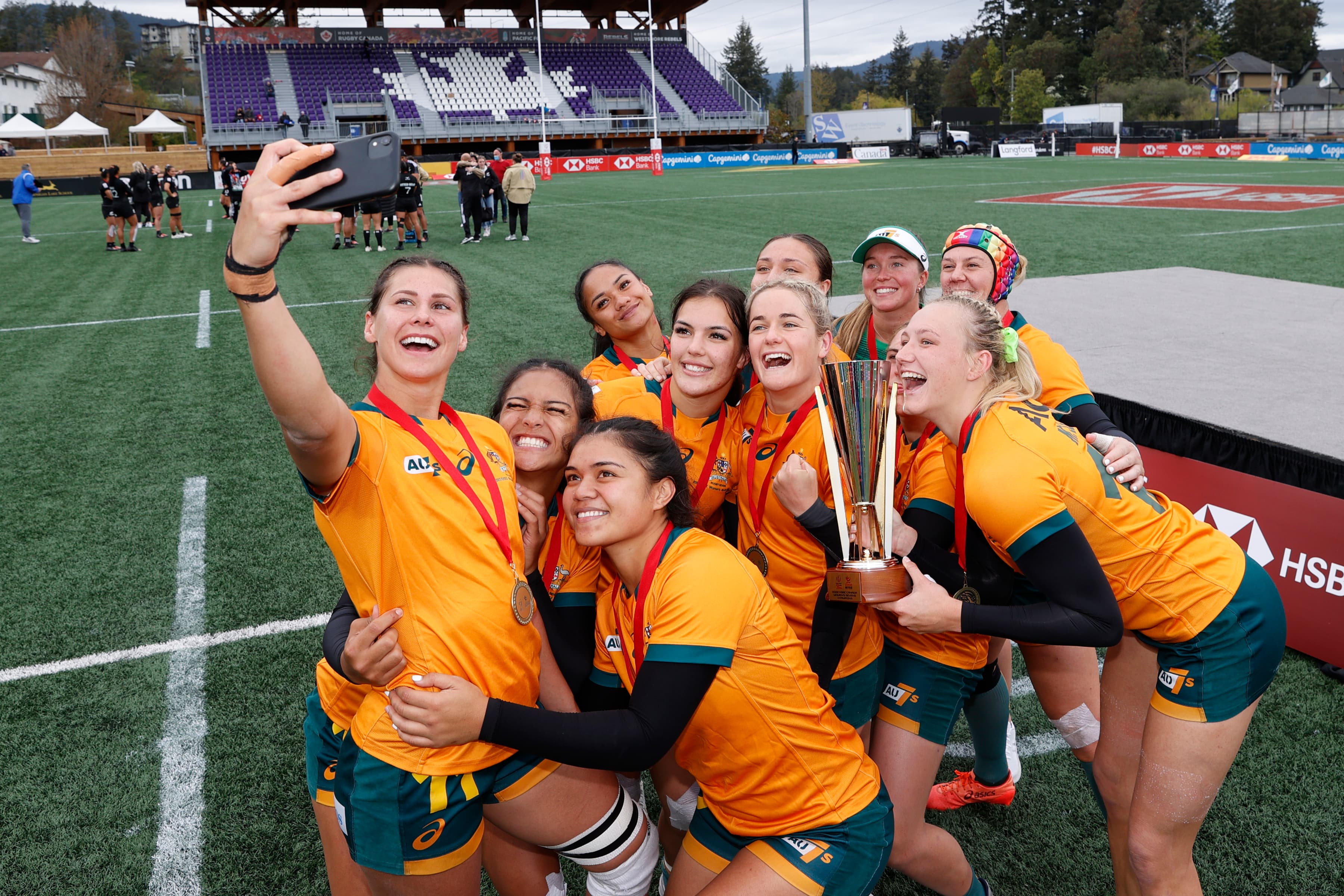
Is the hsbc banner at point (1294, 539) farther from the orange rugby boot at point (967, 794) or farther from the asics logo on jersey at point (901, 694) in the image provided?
the asics logo on jersey at point (901, 694)

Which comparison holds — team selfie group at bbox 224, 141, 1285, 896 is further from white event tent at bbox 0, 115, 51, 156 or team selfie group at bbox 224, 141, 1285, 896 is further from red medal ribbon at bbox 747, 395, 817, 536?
white event tent at bbox 0, 115, 51, 156

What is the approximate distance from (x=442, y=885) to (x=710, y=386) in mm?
1654

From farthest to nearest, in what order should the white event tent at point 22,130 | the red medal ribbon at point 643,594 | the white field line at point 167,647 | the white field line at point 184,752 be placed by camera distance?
the white event tent at point 22,130, the white field line at point 167,647, the white field line at point 184,752, the red medal ribbon at point 643,594

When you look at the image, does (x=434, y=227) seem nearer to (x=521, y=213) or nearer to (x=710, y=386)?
(x=521, y=213)

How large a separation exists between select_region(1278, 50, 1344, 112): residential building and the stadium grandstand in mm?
52696

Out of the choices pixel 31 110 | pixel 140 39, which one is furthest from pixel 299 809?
pixel 140 39

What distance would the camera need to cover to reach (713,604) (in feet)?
6.98

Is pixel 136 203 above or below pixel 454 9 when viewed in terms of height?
below

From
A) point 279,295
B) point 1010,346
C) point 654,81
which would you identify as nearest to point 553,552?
point 279,295

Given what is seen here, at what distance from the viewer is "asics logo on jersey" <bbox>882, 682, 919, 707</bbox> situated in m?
2.87

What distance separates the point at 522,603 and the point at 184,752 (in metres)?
2.44

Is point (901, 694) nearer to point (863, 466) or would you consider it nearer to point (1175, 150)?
point (863, 466)

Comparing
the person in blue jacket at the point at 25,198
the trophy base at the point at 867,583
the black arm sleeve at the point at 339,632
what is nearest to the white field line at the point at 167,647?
the black arm sleeve at the point at 339,632

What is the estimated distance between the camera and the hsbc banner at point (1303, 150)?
39562mm
